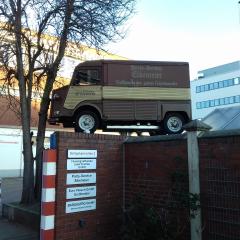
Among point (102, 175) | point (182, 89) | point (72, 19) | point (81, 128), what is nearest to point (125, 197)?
point (102, 175)

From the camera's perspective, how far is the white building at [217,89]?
264ft

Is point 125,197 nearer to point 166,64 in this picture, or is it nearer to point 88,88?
point 88,88

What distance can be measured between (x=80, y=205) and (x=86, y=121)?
5.17m

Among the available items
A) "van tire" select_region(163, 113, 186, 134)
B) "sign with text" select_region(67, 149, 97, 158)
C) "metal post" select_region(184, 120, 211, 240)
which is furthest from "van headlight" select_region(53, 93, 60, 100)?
"metal post" select_region(184, 120, 211, 240)

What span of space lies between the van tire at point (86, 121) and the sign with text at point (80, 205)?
4759 mm

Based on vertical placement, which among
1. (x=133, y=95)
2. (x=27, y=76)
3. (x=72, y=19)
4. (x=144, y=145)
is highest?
(x=72, y=19)

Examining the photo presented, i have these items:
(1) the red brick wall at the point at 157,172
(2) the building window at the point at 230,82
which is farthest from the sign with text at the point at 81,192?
(2) the building window at the point at 230,82

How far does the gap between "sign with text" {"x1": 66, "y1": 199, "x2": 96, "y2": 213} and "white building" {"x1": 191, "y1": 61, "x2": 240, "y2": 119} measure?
70788 mm

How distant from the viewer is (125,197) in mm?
10031

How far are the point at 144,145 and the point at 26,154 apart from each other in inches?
259

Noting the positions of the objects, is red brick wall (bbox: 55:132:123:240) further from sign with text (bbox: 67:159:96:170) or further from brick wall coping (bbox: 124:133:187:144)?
brick wall coping (bbox: 124:133:187:144)

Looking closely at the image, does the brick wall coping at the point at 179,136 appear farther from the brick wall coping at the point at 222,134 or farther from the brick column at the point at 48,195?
the brick column at the point at 48,195

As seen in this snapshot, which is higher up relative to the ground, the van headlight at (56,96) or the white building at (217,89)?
the white building at (217,89)

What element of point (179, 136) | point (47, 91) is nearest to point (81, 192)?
point (179, 136)
